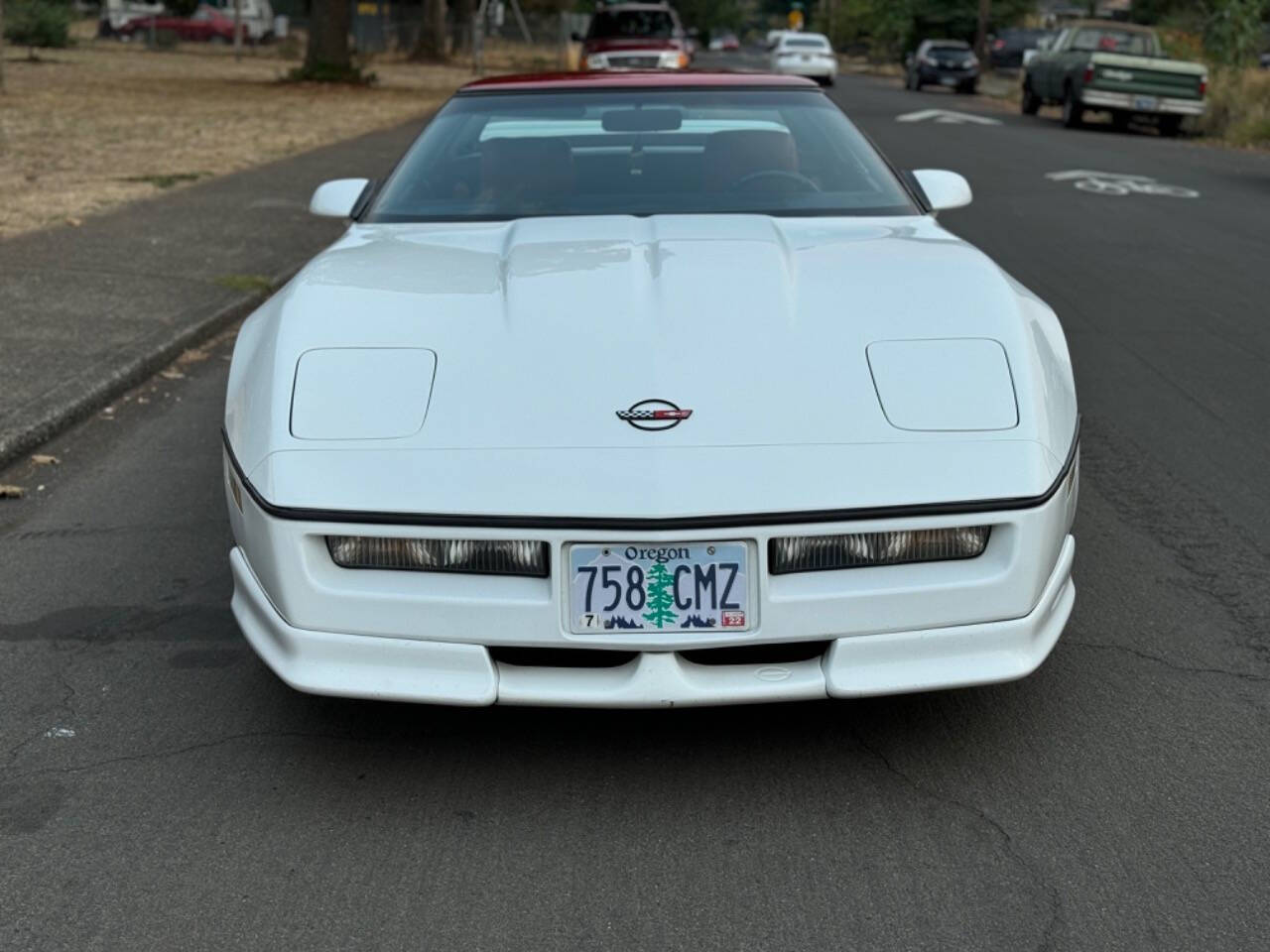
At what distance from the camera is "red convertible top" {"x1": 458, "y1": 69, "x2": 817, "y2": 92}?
5.37 m

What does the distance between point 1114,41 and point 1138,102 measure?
2.82m

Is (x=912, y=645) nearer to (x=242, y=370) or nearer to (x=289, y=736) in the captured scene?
(x=289, y=736)

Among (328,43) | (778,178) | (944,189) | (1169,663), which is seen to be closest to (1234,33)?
(328,43)

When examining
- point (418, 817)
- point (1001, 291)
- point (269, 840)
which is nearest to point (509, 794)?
point (418, 817)

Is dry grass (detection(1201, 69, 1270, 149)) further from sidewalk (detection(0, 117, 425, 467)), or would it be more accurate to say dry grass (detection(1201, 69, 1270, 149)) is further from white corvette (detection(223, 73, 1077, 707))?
white corvette (detection(223, 73, 1077, 707))

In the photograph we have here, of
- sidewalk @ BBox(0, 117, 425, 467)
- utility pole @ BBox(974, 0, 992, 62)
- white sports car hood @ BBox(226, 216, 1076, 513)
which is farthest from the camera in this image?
utility pole @ BBox(974, 0, 992, 62)

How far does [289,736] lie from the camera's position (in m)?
3.54

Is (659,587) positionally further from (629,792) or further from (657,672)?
(629,792)

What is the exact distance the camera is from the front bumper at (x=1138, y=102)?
76.1 ft

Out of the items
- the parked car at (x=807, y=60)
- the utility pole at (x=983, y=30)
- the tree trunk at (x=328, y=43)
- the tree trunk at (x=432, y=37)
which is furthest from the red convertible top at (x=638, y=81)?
the utility pole at (x=983, y=30)


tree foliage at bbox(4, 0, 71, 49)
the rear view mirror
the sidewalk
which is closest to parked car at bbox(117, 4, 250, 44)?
tree foliage at bbox(4, 0, 71, 49)

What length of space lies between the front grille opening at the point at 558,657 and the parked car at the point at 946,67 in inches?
1486

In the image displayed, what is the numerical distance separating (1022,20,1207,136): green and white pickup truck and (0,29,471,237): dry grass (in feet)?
33.8

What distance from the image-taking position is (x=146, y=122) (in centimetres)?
2064
